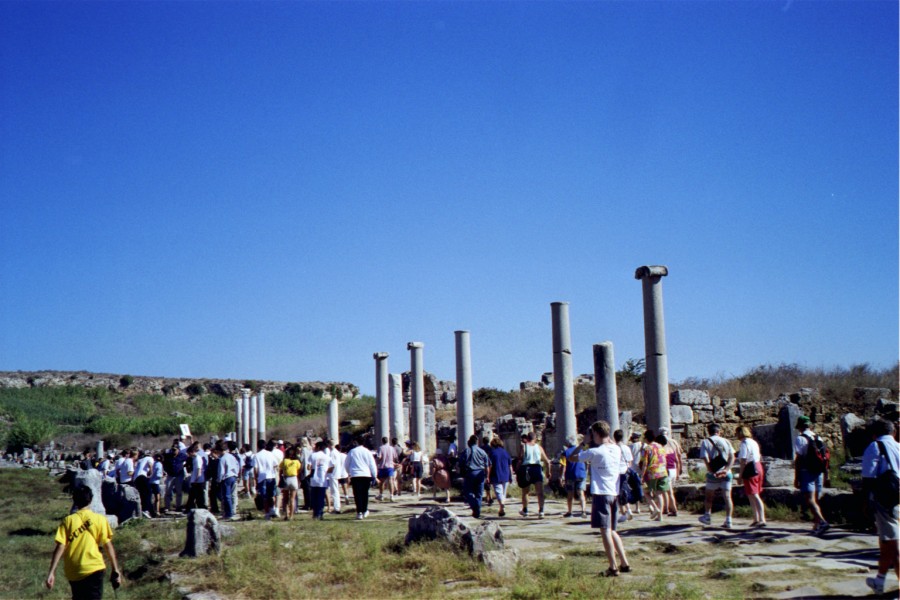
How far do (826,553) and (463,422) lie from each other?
1482 centimetres

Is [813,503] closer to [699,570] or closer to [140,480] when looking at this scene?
[699,570]

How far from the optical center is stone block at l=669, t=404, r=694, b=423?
74.6 feet

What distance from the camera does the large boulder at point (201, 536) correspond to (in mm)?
11398

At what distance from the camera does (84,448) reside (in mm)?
56875

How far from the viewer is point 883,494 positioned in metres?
7.70

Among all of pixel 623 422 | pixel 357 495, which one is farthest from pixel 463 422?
pixel 357 495

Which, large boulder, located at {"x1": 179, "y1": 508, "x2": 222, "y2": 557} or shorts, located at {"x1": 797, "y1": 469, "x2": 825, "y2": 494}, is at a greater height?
shorts, located at {"x1": 797, "y1": 469, "x2": 825, "y2": 494}

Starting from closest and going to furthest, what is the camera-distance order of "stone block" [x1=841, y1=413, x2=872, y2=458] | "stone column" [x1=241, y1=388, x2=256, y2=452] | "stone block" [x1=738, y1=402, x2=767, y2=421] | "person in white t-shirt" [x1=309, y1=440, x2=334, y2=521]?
1. "person in white t-shirt" [x1=309, y1=440, x2=334, y2=521]
2. "stone block" [x1=841, y1=413, x2=872, y2=458]
3. "stone block" [x1=738, y1=402, x2=767, y2=421]
4. "stone column" [x1=241, y1=388, x2=256, y2=452]

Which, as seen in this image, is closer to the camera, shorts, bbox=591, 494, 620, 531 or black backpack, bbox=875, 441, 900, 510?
black backpack, bbox=875, 441, 900, 510

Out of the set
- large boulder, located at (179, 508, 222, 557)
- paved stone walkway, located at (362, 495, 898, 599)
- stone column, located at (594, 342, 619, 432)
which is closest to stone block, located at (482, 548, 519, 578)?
paved stone walkway, located at (362, 495, 898, 599)

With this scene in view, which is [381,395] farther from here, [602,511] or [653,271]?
[602,511]

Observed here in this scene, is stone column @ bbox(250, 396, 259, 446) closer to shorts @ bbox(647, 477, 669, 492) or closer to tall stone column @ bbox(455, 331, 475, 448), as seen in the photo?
tall stone column @ bbox(455, 331, 475, 448)

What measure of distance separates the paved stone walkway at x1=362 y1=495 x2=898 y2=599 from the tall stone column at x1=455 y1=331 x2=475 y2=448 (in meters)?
8.96

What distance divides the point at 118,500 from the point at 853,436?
15.9 m
